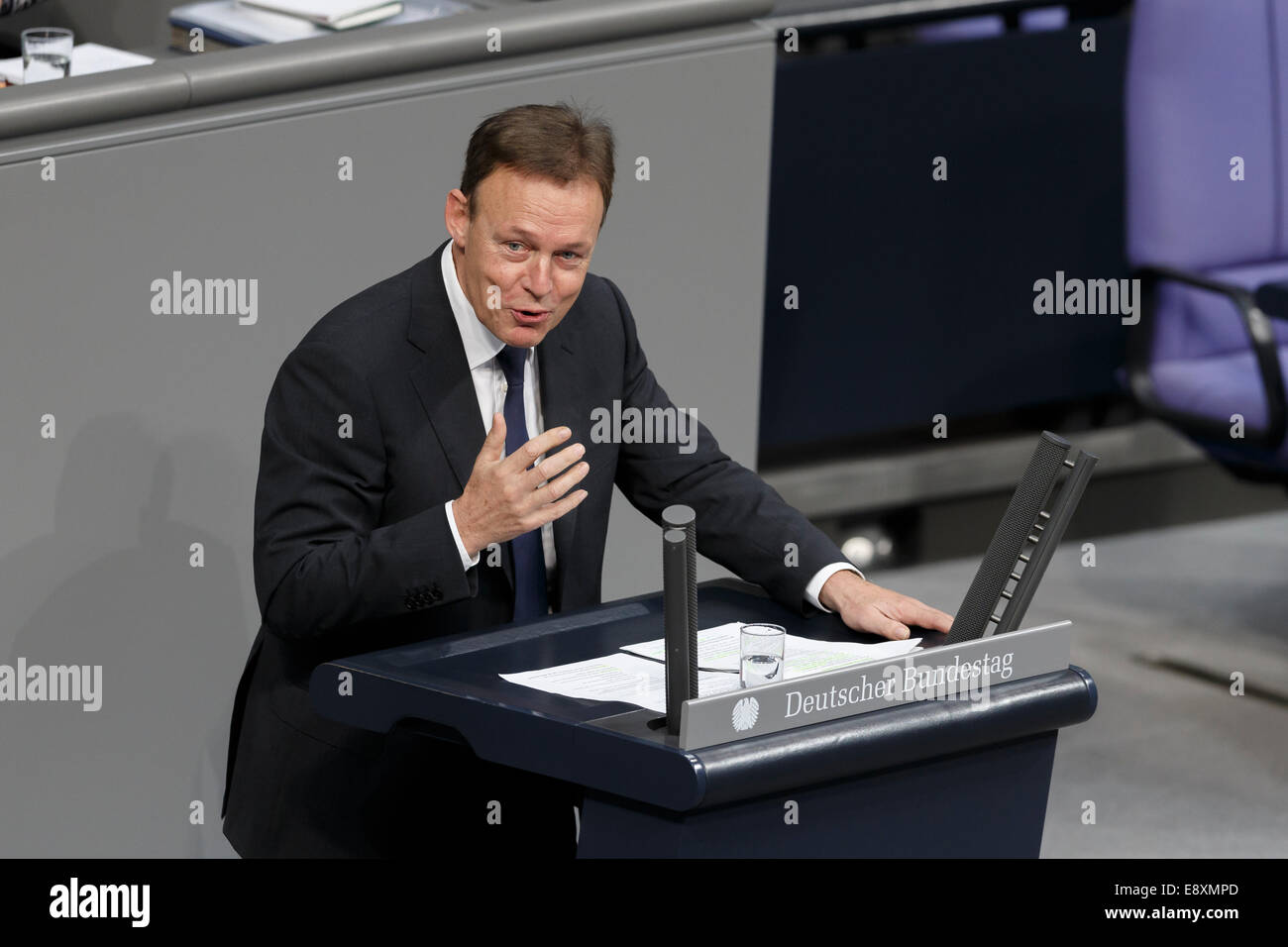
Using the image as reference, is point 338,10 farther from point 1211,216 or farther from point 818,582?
point 1211,216

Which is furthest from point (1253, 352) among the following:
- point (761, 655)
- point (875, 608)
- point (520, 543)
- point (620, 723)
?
point (620, 723)

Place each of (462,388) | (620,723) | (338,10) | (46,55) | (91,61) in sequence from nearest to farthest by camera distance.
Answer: (620,723)
(462,388)
(46,55)
(91,61)
(338,10)

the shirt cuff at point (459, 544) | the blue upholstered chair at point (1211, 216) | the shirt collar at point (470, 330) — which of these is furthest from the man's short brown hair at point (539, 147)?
the blue upholstered chair at point (1211, 216)

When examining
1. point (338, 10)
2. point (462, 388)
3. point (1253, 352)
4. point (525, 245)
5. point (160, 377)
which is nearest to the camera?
point (525, 245)

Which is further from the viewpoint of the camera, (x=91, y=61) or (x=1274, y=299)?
(x=1274, y=299)

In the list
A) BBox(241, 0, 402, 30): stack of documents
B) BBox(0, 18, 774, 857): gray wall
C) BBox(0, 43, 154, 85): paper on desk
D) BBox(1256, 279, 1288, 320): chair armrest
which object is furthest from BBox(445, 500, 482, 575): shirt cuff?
BBox(1256, 279, 1288, 320): chair armrest

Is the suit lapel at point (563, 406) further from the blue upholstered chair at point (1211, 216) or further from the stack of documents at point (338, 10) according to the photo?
the blue upholstered chair at point (1211, 216)

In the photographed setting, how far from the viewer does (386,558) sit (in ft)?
8.31

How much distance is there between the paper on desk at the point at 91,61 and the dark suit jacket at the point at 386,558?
92cm

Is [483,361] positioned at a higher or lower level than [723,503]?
higher

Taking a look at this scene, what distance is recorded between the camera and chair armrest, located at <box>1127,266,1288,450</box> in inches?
178

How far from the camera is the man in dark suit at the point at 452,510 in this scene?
2.54 meters

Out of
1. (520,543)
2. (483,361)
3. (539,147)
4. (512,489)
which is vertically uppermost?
(539,147)

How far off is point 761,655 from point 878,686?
15 centimetres
